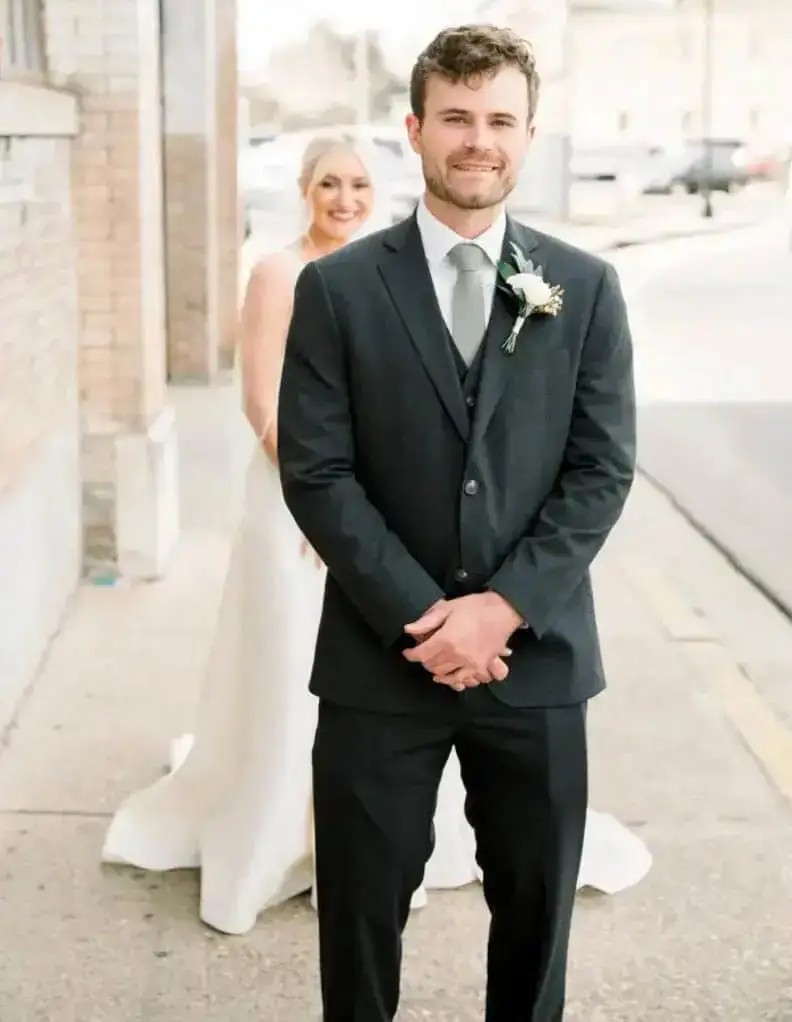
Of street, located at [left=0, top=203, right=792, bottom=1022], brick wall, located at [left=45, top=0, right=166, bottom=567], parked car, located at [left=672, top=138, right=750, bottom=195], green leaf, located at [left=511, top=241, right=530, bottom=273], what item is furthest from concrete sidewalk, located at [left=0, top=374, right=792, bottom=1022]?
parked car, located at [left=672, top=138, right=750, bottom=195]

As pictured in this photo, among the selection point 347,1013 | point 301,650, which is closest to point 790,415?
point 301,650

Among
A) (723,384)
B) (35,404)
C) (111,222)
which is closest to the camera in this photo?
(35,404)

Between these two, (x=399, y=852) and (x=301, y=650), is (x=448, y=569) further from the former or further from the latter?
(x=301, y=650)

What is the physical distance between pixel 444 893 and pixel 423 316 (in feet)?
5.98

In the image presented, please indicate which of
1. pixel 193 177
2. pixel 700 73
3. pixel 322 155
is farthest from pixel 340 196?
pixel 700 73

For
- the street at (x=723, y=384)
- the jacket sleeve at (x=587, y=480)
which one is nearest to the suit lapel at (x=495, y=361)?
the jacket sleeve at (x=587, y=480)

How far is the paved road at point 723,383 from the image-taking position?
7.42 m

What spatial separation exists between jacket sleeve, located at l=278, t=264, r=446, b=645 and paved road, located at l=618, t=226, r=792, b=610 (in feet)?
14.7

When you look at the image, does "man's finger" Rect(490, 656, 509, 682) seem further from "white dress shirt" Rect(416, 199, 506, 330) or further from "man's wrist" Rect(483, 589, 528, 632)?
"white dress shirt" Rect(416, 199, 506, 330)

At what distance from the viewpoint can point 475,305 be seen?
2.06 m

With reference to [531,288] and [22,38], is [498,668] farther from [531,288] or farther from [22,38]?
[22,38]

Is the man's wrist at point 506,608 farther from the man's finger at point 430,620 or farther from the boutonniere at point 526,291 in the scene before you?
the boutonniere at point 526,291

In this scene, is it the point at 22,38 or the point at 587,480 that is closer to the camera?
the point at 587,480

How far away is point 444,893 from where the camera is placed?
3.37 metres
